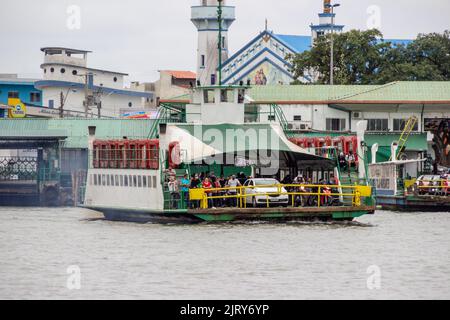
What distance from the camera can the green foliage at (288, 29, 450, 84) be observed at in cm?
10250

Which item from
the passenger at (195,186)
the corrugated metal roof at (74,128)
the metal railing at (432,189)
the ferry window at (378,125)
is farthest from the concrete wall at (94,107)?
the passenger at (195,186)

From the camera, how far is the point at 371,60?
104312mm

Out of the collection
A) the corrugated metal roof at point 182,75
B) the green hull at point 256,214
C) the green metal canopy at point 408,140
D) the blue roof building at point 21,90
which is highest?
the corrugated metal roof at point 182,75

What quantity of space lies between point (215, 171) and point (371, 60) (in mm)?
50476

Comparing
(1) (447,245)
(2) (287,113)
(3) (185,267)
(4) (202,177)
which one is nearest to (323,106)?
(2) (287,113)

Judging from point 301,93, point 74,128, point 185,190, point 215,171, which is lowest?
point 185,190

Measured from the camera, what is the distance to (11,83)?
132500mm

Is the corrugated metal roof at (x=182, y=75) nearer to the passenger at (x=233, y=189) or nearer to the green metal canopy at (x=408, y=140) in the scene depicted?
the green metal canopy at (x=408, y=140)

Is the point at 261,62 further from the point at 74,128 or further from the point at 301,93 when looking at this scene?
the point at 74,128

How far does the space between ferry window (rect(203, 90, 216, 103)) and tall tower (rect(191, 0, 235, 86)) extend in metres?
71.3

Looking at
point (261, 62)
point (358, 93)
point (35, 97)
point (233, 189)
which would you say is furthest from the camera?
point (35, 97)

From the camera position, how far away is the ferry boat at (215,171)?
49156 mm

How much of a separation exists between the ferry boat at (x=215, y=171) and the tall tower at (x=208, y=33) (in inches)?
2785

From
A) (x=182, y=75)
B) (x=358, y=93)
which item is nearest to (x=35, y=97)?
(x=182, y=75)
